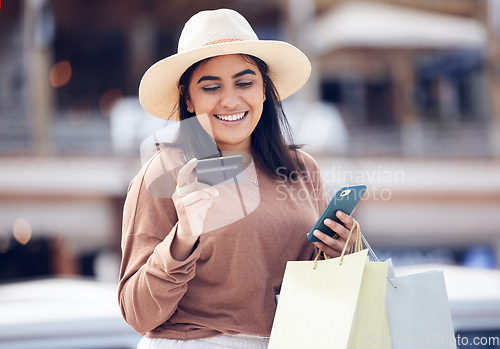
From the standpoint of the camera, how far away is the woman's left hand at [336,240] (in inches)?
56.9

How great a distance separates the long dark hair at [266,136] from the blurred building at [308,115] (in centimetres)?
422

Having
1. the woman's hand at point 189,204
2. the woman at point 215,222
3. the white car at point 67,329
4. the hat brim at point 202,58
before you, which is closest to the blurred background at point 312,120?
the white car at point 67,329

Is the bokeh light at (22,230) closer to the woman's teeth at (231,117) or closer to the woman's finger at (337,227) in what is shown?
the woman's teeth at (231,117)

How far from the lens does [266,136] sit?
5.76ft

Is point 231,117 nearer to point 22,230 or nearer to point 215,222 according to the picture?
point 215,222

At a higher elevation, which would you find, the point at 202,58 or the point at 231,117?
the point at 202,58

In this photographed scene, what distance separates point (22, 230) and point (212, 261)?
7.52 metres

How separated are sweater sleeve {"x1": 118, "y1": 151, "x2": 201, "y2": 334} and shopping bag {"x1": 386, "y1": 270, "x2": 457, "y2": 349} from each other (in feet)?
1.52

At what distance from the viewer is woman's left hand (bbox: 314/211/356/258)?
144 cm

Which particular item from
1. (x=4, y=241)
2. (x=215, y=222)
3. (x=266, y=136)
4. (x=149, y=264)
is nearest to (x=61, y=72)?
(x=4, y=241)

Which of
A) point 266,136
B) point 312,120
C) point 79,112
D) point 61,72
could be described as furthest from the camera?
point 61,72

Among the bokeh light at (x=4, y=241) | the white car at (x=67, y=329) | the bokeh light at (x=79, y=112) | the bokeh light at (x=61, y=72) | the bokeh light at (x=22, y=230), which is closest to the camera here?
the white car at (x=67, y=329)

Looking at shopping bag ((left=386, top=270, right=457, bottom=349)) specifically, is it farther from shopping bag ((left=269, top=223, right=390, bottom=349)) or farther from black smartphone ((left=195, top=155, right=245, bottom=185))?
black smartphone ((left=195, top=155, right=245, bottom=185))

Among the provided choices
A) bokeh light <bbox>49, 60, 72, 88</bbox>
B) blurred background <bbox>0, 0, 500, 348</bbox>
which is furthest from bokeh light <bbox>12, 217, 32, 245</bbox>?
bokeh light <bbox>49, 60, 72, 88</bbox>
